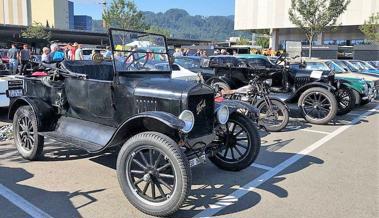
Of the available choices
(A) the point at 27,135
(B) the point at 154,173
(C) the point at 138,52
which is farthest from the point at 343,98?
(B) the point at 154,173

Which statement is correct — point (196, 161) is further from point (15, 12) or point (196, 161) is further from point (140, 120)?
point (15, 12)

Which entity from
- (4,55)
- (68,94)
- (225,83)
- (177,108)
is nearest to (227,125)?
(177,108)

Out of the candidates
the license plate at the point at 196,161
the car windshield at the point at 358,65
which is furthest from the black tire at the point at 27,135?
the car windshield at the point at 358,65

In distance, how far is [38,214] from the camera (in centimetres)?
425

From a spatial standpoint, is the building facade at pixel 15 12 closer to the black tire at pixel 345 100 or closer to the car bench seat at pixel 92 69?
the black tire at pixel 345 100

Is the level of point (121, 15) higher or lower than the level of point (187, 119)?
higher

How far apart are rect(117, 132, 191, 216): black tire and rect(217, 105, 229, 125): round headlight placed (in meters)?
1.13

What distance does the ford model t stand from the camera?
435cm

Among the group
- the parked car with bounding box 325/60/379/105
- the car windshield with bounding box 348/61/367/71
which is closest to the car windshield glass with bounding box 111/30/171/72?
the parked car with bounding box 325/60/379/105

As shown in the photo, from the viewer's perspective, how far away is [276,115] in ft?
29.0

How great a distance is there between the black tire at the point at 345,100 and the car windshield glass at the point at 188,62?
5.37 metres

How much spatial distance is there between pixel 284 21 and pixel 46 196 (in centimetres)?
6146

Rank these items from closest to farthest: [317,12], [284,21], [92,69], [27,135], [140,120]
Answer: [140,120]
[27,135]
[92,69]
[317,12]
[284,21]

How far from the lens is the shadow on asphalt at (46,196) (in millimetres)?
4352
